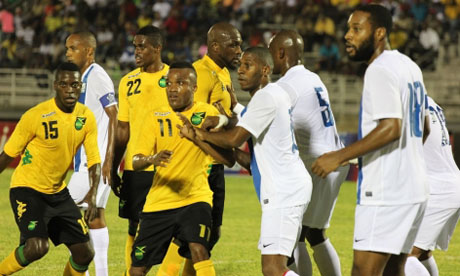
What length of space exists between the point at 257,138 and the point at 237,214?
790cm

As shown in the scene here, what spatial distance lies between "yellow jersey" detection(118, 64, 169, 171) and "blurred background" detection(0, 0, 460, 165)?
1312cm

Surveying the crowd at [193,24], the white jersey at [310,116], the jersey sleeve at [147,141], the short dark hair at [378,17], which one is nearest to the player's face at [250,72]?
the white jersey at [310,116]

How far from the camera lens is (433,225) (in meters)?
7.17

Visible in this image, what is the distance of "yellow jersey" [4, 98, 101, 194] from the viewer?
7.11 metres

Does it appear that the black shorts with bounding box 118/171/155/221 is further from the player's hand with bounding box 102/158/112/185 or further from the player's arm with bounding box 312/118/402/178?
the player's arm with bounding box 312/118/402/178

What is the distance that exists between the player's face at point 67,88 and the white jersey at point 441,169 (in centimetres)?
291

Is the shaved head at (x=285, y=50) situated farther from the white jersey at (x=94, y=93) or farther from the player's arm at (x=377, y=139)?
the white jersey at (x=94, y=93)

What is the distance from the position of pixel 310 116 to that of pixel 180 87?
1112 mm

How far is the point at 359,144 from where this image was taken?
5.21 meters

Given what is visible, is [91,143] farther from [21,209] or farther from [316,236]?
[316,236]

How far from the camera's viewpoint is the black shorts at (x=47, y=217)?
7.04 metres

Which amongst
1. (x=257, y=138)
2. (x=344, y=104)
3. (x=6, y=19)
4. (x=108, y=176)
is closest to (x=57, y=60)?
(x=6, y=19)

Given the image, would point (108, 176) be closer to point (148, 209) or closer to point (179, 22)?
point (148, 209)

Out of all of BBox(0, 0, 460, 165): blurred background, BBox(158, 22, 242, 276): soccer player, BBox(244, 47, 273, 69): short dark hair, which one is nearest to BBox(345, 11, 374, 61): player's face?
BBox(244, 47, 273, 69): short dark hair
